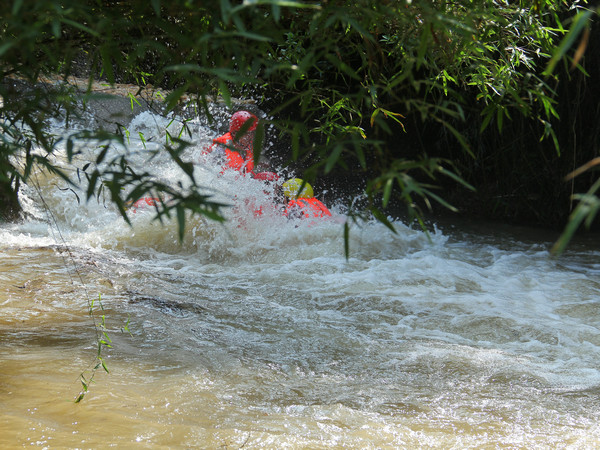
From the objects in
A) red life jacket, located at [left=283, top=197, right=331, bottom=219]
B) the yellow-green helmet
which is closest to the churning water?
red life jacket, located at [left=283, top=197, right=331, bottom=219]

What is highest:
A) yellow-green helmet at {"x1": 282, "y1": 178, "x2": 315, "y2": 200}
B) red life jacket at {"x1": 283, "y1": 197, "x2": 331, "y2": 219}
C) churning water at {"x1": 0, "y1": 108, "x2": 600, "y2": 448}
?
yellow-green helmet at {"x1": 282, "y1": 178, "x2": 315, "y2": 200}

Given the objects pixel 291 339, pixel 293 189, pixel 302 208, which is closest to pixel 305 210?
pixel 302 208

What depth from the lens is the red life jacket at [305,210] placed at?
4994 mm

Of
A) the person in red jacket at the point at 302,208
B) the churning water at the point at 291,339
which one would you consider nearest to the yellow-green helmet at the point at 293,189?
the person in red jacket at the point at 302,208

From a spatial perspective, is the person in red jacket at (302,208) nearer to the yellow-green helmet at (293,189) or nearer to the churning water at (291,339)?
the yellow-green helmet at (293,189)

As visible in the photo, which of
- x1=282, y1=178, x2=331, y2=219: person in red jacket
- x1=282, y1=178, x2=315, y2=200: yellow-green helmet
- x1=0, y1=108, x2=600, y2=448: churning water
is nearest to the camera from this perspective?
x1=0, y1=108, x2=600, y2=448: churning water

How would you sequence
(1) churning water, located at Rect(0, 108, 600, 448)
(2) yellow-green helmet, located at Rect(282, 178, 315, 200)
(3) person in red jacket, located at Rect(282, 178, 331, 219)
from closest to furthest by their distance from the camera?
(1) churning water, located at Rect(0, 108, 600, 448) < (2) yellow-green helmet, located at Rect(282, 178, 315, 200) < (3) person in red jacket, located at Rect(282, 178, 331, 219)

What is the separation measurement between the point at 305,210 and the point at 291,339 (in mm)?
2372

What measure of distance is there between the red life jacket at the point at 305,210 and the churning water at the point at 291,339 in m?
0.13

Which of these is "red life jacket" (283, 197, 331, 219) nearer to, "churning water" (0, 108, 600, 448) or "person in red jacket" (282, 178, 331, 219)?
"person in red jacket" (282, 178, 331, 219)

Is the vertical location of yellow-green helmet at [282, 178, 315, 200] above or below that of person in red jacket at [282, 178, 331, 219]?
above

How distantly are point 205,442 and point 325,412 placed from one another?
0.42m

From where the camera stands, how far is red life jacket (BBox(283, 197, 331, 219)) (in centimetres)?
499

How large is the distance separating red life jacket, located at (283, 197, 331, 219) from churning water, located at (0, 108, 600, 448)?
0.13 meters
